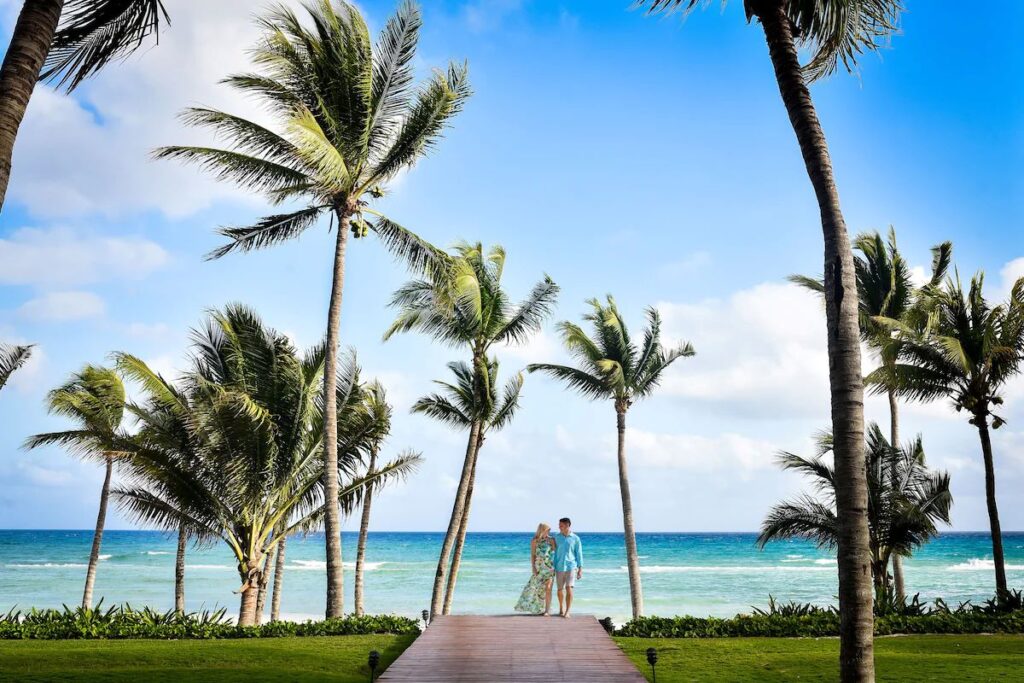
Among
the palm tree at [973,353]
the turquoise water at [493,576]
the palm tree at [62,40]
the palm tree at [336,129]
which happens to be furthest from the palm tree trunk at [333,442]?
the turquoise water at [493,576]

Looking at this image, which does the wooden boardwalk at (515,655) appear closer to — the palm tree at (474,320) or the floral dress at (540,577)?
the floral dress at (540,577)

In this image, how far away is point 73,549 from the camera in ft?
254

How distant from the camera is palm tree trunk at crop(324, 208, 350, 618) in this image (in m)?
14.6

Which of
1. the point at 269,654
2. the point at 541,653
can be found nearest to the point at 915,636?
the point at 541,653

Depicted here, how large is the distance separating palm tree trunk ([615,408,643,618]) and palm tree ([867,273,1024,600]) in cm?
809

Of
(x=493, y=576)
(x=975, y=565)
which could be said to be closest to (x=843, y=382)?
(x=493, y=576)

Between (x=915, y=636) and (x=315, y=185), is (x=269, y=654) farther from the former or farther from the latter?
(x=915, y=636)

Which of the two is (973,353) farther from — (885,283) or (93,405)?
(93,405)

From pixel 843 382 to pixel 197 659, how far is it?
9.26 metres

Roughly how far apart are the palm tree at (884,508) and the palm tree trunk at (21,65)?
15.5 m

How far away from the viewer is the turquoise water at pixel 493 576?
141 ft

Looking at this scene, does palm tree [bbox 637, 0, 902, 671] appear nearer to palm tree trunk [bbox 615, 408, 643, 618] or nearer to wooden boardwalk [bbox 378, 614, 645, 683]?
wooden boardwalk [bbox 378, 614, 645, 683]

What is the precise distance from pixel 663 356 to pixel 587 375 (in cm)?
223

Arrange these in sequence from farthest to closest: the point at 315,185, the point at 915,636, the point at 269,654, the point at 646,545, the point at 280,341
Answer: the point at 646,545 < the point at 280,341 < the point at 315,185 < the point at 915,636 < the point at 269,654
